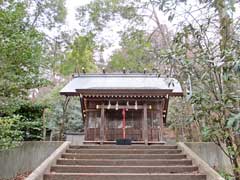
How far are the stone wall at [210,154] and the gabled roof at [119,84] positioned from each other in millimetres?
2276

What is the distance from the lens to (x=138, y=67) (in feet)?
54.2

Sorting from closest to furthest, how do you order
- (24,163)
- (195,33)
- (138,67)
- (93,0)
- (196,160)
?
(195,33), (196,160), (24,163), (93,0), (138,67)

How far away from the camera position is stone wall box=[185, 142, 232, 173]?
9.03 metres

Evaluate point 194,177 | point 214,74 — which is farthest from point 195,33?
point 194,177

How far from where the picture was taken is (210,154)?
9.16 meters

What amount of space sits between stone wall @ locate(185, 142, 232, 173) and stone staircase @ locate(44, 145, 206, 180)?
3.50 feet

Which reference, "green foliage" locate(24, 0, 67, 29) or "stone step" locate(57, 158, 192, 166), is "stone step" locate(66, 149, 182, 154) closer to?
"stone step" locate(57, 158, 192, 166)

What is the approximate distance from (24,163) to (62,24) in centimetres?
917

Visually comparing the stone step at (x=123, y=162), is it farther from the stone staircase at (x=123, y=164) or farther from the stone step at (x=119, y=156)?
the stone step at (x=119, y=156)

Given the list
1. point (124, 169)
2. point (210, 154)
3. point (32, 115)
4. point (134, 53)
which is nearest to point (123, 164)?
point (124, 169)

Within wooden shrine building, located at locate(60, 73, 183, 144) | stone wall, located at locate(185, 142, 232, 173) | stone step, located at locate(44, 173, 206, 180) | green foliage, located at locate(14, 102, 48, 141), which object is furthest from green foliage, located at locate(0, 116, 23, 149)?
stone wall, located at locate(185, 142, 232, 173)

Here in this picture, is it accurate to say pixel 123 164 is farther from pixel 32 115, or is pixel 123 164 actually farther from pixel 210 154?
pixel 32 115

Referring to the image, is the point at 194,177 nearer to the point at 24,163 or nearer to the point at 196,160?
the point at 196,160

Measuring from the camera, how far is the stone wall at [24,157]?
8945mm
